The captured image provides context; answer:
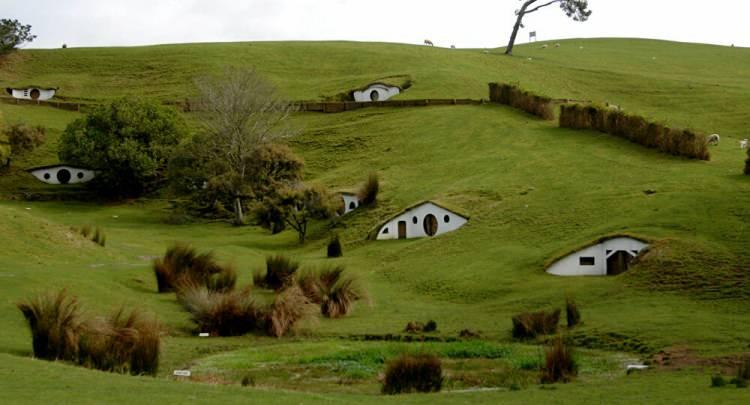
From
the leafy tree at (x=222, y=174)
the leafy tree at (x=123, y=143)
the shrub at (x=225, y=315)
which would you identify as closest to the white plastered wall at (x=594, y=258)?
the shrub at (x=225, y=315)

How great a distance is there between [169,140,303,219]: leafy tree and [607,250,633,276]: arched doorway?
3467 cm

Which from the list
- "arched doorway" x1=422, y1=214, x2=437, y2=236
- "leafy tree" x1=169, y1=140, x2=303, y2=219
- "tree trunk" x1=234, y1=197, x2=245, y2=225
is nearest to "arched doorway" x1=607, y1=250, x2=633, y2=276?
"arched doorway" x1=422, y1=214, x2=437, y2=236

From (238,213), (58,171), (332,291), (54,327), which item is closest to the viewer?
(54,327)

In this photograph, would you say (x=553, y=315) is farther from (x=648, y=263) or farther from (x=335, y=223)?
(x=335, y=223)

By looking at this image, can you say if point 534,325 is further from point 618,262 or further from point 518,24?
point 518,24

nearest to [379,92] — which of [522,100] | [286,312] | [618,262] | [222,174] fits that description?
[522,100]

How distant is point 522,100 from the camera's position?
9169 centimetres

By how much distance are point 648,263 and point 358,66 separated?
89.1 m

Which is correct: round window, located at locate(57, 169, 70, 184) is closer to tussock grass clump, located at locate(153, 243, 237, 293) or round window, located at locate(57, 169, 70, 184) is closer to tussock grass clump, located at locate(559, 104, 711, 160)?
tussock grass clump, located at locate(559, 104, 711, 160)

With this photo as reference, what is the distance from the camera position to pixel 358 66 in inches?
4966

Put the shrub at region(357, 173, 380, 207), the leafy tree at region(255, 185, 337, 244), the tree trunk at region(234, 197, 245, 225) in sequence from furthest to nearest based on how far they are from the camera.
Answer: the tree trunk at region(234, 197, 245, 225) < the shrub at region(357, 173, 380, 207) < the leafy tree at region(255, 185, 337, 244)

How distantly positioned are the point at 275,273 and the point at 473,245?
11662mm

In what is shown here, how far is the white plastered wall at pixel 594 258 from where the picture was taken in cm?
4288

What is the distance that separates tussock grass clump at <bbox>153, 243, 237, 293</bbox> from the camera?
39.1m
